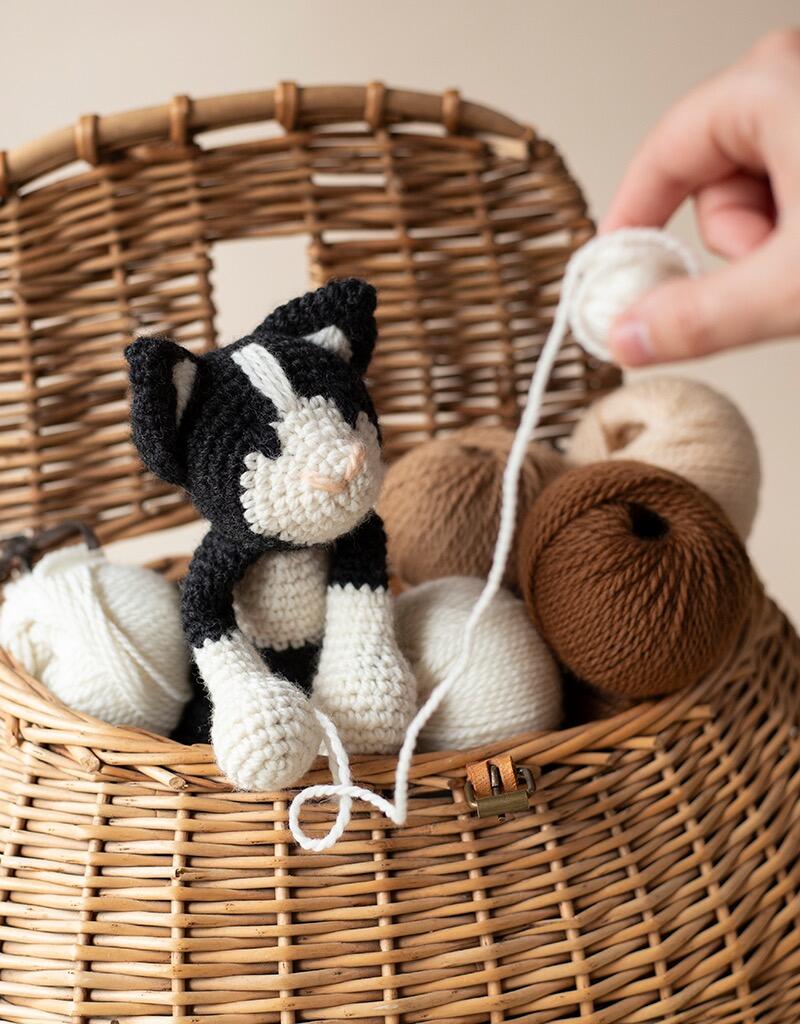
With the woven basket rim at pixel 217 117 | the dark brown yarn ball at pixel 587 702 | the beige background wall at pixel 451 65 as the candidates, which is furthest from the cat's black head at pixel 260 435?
the beige background wall at pixel 451 65

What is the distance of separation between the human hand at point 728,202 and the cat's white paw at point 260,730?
0.23 meters

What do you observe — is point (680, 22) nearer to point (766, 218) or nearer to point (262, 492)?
point (766, 218)

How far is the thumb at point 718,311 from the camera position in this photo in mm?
388

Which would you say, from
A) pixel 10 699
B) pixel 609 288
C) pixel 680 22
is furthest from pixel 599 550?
pixel 680 22

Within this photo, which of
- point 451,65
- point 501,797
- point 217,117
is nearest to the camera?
point 501,797

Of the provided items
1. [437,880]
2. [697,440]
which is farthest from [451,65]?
[437,880]

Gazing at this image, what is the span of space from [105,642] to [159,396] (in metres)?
0.17

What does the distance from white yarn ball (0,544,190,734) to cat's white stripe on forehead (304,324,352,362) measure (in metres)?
0.19

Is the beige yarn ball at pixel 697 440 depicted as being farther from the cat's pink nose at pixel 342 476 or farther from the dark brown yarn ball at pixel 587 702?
the cat's pink nose at pixel 342 476

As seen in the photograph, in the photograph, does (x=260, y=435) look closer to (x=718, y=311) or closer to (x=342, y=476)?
(x=342, y=476)

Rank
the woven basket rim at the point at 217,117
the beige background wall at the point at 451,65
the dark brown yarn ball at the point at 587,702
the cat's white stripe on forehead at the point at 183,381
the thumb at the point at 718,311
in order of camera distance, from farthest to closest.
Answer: the beige background wall at the point at 451,65, the woven basket rim at the point at 217,117, the dark brown yarn ball at the point at 587,702, the cat's white stripe on forehead at the point at 183,381, the thumb at the point at 718,311

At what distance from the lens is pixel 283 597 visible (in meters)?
0.56

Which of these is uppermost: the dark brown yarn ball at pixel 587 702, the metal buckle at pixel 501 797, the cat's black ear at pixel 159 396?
the cat's black ear at pixel 159 396

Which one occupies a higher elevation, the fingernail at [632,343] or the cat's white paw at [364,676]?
the fingernail at [632,343]
